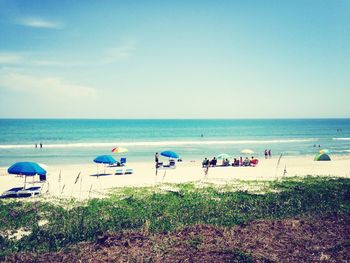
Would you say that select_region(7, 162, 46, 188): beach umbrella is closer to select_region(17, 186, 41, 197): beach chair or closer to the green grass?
select_region(17, 186, 41, 197): beach chair

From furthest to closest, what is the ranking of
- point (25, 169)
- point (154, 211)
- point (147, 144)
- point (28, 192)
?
point (147, 144), point (28, 192), point (25, 169), point (154, 211)

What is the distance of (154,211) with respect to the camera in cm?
1240

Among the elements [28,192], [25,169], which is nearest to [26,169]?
[25,169]

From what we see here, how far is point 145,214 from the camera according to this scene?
11.9 metres

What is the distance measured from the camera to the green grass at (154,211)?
373 inches

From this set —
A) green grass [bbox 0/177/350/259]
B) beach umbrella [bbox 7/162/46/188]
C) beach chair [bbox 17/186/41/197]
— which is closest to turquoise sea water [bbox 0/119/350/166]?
beach chair [bbox 17/186/41/197]

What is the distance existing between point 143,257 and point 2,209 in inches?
379

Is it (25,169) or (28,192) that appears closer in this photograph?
(25,169)

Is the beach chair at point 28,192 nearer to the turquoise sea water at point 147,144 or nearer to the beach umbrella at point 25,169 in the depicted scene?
the beach umbrella at point 25,169

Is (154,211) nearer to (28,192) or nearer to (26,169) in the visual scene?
(26,169)

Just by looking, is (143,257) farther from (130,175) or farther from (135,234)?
(130,175)

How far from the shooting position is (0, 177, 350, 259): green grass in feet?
31.1

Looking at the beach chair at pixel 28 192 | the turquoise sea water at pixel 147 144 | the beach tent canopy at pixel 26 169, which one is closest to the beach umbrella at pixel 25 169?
the beach tent canopy at pixel 26 169

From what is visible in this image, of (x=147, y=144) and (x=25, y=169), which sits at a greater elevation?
(x=25, y=169)
